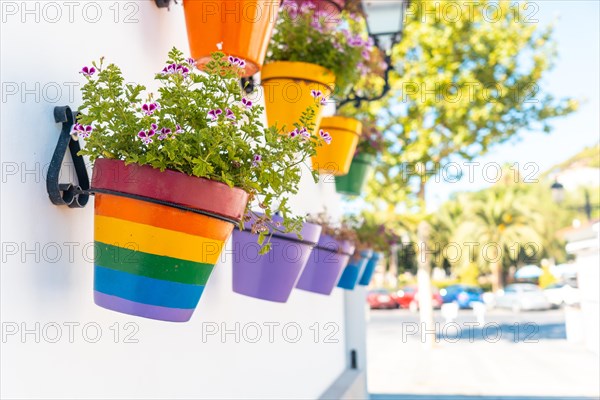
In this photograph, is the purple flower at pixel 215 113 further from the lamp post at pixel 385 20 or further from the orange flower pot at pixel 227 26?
the lamp post at pixel 385 20

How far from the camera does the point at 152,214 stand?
1160mm

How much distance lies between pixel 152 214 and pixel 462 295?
28041 millimetres

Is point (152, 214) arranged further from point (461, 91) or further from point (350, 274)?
point (461, 91)

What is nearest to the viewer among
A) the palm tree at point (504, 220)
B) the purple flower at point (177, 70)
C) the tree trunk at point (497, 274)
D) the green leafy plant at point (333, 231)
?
the purple flower at point (177, 70)

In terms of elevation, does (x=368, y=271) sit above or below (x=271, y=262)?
below

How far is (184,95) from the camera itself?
1.24m

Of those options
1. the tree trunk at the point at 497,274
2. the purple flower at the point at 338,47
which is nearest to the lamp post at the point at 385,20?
the purple flower at the point at 338,47

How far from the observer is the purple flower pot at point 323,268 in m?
2.64

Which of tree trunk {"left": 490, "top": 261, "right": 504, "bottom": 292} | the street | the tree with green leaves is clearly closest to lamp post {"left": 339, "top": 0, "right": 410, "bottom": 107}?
the street

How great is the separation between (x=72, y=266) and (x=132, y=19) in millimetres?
729

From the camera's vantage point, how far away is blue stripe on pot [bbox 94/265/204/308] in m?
1.18

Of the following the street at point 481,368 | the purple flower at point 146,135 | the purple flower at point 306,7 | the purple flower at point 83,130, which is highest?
the purple flower at point 306,7

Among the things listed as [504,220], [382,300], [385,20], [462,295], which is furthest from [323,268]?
[504,220]

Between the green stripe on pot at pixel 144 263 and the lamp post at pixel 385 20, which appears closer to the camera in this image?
the green stripe on pot at pixel 144 263
